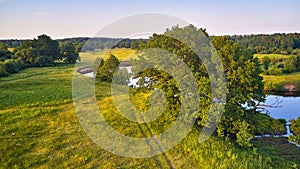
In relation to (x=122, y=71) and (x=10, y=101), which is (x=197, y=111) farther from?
(x=122, y=71)

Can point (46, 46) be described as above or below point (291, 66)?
above

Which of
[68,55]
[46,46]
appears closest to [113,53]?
[68,55]

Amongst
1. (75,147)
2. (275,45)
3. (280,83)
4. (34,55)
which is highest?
(275,45)

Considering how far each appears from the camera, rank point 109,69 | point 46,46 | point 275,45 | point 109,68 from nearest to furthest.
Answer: point 109,68 < point 109,69 < point 46,46 < point 275,45

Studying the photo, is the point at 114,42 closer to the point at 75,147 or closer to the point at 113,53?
the point at 113,53

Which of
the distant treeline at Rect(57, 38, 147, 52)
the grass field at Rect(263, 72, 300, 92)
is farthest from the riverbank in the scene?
the grass field at Rect(263, 72, 300, 92)

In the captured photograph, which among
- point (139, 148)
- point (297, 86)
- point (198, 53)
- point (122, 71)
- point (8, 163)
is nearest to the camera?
point (8, 163)

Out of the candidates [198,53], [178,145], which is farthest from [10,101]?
[198,53]
